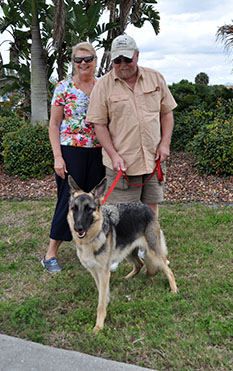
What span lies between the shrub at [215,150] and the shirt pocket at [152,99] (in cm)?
397

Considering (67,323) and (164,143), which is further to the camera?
(164,143)

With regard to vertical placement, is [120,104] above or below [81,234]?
above

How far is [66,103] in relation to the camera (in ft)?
13.2

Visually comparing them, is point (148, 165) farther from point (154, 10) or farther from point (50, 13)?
point (154, 10)

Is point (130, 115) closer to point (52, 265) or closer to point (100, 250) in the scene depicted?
point (100, 250)

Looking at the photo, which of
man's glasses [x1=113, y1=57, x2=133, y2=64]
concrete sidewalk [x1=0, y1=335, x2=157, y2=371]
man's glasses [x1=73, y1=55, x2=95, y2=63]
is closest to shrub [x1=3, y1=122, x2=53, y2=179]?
man's glasses [x1=73, y1=55, x2=95, y2=63]

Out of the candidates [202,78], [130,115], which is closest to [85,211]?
[130,115]

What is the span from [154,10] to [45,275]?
40.6 feet

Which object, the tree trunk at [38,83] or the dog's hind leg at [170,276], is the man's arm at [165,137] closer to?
the dog's hind leg at [170,276]

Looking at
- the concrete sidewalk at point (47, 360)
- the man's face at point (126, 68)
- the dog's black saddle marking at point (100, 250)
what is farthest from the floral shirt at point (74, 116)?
the concrete sidewalk at point (47, 360)

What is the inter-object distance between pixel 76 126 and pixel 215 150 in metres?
4.27

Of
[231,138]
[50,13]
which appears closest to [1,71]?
[50,13]

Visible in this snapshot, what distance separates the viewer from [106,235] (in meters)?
3.48

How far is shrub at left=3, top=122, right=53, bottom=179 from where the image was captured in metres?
8.42
